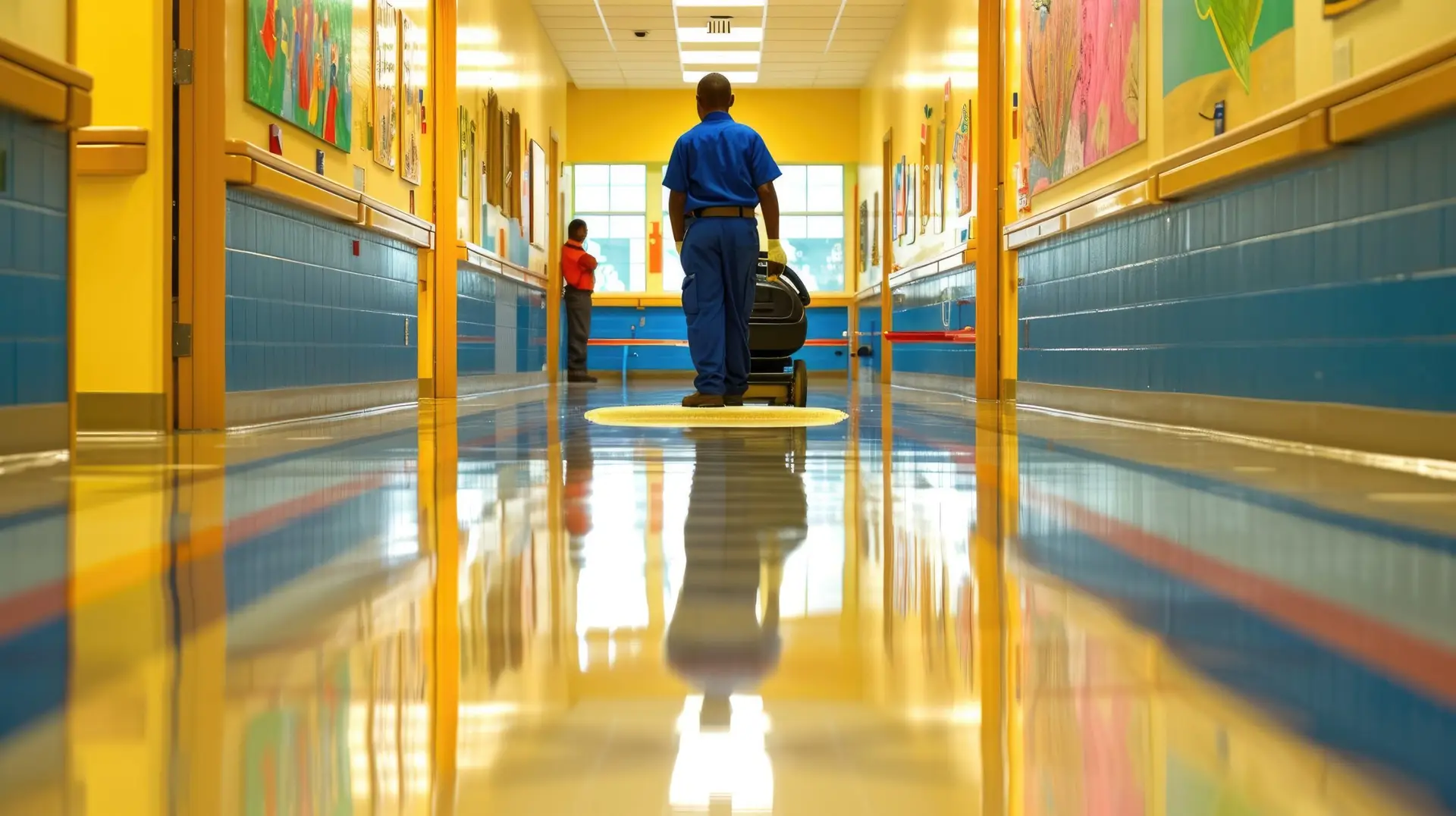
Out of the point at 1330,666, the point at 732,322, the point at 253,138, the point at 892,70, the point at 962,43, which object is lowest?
the point at 1330,666

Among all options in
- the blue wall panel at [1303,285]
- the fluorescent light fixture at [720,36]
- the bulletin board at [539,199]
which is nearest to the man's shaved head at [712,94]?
the blue wall panel at [1303,285]

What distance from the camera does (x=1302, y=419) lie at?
3.70m

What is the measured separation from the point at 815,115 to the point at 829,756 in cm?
1629

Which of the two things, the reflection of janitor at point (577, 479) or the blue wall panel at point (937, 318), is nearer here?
the reflection of janitor at point (577, 479)

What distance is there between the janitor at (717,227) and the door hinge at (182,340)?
211 cm

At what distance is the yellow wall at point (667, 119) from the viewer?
54.0 feet

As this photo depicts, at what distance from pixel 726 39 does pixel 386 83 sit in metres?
7.01

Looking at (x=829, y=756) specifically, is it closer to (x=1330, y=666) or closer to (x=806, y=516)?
(x=1330, y=666)

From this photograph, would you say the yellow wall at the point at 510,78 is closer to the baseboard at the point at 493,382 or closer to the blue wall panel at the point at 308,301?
the baseboard at the point at 493,382

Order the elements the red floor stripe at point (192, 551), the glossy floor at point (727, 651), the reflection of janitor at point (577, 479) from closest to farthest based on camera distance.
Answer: the glossy floor at point (727, 651), the red floor stripe at point (192, 551), the reflection of janitor at point (577, 479)

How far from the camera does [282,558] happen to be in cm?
164

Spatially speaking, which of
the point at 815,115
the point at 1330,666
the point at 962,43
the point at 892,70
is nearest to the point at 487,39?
the point at 962,43

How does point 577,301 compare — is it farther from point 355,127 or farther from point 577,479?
point 577,479

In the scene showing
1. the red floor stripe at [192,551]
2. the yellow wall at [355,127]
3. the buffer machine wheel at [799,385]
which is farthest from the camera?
the buffer machine wheel at [799,385]
